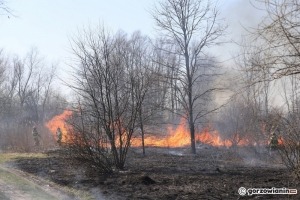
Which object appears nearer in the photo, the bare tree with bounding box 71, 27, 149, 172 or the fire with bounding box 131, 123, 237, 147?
the bare tree with bounding box 71, 27, 149, 172

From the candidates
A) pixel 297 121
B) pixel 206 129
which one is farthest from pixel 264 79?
pixel 206 129

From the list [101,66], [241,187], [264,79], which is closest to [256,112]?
[241,187]

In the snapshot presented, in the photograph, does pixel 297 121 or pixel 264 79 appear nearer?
pixel 264 79

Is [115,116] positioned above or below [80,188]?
above

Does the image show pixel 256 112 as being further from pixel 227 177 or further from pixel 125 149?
pixel 125 149

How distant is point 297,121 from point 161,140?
2464 centimetres

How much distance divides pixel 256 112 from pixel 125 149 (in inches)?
213

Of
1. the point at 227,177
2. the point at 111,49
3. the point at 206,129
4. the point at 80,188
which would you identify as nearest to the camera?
the point at 80,188

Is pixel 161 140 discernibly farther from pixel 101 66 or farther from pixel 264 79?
pixel 264 79

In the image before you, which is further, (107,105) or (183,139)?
(183,139)

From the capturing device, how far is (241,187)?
8.29 m

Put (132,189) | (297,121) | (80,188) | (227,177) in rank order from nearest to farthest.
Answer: (297,121) < (132,189) < (80,188) < (227,177)

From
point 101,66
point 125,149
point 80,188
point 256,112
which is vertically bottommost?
point 80,188

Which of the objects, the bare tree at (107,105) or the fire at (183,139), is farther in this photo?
the fire at (183,139)
